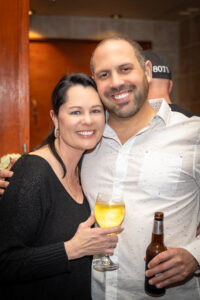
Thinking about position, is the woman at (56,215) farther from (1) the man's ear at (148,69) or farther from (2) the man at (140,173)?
(1) the man's ear at (148,69)

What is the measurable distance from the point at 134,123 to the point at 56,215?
1.99 ft

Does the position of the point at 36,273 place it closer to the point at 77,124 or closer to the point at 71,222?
the point at 71,222

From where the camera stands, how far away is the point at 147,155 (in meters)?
1.54

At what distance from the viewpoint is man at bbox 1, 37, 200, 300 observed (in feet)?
4.78

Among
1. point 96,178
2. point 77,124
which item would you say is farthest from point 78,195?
point 77,124

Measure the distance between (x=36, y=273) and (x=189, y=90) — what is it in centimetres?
446

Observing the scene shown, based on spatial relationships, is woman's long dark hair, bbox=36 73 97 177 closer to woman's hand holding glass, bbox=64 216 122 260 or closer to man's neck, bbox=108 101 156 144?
man's neck, bbox=108 101 156 144

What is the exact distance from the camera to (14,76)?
7.67 ft

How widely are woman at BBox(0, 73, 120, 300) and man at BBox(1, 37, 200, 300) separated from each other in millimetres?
110

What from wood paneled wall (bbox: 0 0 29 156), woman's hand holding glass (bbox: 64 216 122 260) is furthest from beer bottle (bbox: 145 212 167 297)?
wood paneled wall (bbox: 0 0 29 156)

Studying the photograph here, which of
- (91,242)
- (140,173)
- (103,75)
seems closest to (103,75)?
(103,75)

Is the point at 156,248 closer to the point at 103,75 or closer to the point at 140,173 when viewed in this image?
the point at 140,173

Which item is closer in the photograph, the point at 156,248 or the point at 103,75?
the point at 156,248

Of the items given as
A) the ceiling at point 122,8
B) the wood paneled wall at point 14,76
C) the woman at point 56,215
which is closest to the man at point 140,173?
the woman at point 56,215
